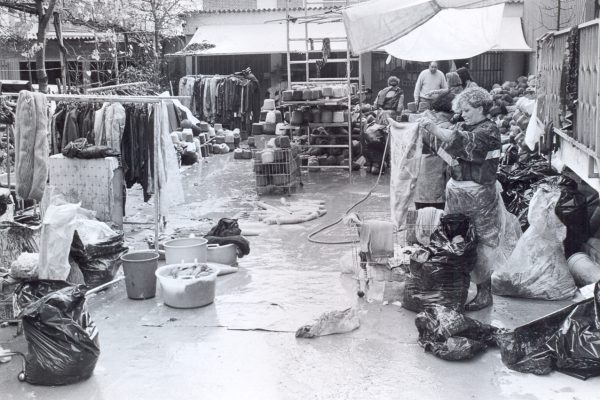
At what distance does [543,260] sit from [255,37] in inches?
697

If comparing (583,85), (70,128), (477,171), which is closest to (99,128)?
(70,128)

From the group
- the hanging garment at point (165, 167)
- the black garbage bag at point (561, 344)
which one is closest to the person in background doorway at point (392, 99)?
the hanging garment at point (165, 167)

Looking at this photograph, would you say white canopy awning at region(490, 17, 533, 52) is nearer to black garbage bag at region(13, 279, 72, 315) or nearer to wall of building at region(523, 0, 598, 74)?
wall of building at region(523, 0, 598, 74)

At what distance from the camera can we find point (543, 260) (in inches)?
247

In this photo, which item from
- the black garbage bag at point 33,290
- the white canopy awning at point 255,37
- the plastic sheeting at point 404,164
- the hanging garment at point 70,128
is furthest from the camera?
the white canopy awning at point 255,37

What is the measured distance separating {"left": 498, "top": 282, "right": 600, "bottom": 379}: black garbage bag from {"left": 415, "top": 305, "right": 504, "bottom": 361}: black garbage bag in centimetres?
19

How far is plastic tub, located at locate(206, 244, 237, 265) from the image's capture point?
7535mm

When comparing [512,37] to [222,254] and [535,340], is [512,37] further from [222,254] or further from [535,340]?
[535,340]

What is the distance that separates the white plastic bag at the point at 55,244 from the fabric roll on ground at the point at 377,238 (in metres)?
2.62


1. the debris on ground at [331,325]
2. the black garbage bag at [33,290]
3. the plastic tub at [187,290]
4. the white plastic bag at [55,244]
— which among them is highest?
the white plastic bag at [55,244]

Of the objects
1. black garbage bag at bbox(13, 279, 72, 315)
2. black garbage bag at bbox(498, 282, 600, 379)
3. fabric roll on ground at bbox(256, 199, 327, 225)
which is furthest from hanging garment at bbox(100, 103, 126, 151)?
black garbage bag at bbox(498, 282, 600, 379)

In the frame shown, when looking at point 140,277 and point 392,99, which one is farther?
point 392,99

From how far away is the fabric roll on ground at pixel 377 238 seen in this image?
20.8ft

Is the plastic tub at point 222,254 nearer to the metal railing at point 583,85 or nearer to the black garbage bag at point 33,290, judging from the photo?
the black garbage bag at point 33,290
